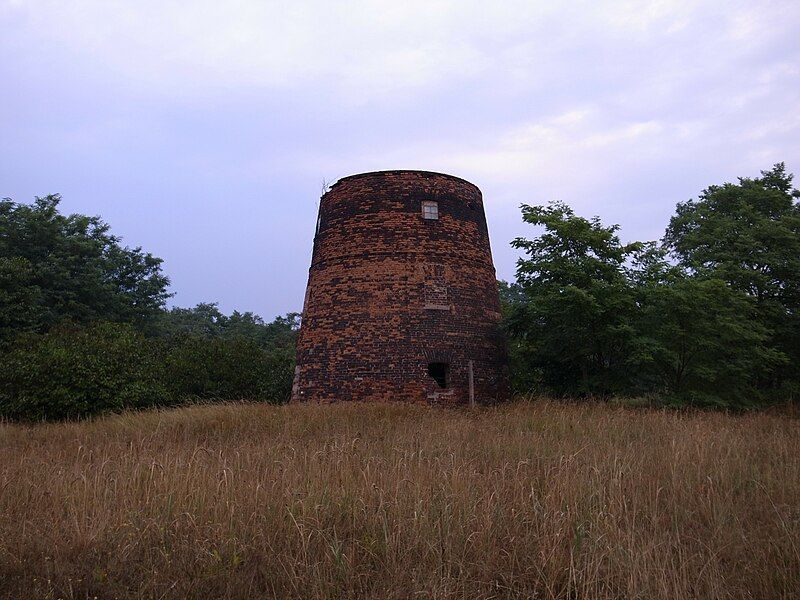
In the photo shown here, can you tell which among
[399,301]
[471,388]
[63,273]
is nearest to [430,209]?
[399,301]

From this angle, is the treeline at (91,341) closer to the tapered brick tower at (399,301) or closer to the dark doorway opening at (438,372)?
the tapered brick tower at (399,301)

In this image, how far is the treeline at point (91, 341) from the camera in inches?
552

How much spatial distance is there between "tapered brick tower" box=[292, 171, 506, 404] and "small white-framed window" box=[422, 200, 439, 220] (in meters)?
0.03

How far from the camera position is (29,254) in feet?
91.8

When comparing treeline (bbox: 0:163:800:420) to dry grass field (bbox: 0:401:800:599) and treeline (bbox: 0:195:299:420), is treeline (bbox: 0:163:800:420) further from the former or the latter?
dry grass field (bbox: 0:401:800:599)

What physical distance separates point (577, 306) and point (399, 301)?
453cm

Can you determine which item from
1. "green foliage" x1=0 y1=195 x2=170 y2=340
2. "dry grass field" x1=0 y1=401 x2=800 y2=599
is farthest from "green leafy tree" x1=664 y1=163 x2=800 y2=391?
"green foliage" x1=0 y1=195 x2=170 y2=340

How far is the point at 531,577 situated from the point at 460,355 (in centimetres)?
1193

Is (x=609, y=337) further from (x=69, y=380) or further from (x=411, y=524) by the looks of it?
(x=69, y=380)

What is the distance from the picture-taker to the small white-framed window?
1593 centimetres

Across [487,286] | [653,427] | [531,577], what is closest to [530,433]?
[653,427]

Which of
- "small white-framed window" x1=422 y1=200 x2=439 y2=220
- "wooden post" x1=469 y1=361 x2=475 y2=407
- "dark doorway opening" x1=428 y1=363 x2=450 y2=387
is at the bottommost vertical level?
"wooden post" x1=469 y1=361 x2=475 y2=407

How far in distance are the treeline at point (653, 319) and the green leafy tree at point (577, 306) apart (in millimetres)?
28

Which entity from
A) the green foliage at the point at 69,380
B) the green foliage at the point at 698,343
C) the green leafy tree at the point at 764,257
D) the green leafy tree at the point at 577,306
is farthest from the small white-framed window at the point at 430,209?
the green foliage at the point at 69,380
